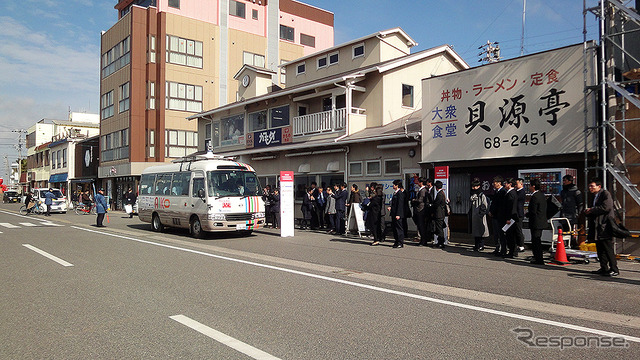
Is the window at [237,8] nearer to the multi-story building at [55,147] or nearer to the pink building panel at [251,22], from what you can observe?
the pink building panel at [251,22]

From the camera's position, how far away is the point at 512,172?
45.2ft

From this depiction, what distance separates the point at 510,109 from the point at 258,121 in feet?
49.1

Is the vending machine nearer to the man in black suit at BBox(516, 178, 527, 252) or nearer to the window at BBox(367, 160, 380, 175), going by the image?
the man in black suit at BBox(516, 178, 527, 252)

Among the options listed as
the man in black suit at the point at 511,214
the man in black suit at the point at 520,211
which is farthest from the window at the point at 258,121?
the man in black suit at the point at 520,211

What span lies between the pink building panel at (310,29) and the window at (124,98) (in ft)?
54.5

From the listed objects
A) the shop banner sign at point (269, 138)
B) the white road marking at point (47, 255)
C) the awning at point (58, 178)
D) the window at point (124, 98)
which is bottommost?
the white road marking at point (47, 255)

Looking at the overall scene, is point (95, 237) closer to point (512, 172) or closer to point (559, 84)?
point (512, 172)

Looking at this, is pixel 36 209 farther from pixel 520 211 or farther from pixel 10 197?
pixel 10 197

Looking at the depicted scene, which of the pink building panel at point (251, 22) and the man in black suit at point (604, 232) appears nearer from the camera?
the man in black suit at point (604, 232)

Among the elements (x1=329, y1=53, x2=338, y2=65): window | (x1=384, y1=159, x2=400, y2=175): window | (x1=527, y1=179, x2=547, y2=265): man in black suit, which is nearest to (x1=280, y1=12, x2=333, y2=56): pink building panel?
(x1=329, y1=53, x2=338, y2=65): window

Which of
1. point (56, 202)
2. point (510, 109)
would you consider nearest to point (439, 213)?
point (510, 109)

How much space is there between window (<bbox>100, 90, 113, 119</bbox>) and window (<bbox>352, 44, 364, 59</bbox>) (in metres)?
27.1

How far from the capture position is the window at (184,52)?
1485 inches

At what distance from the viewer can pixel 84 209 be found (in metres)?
33.4
